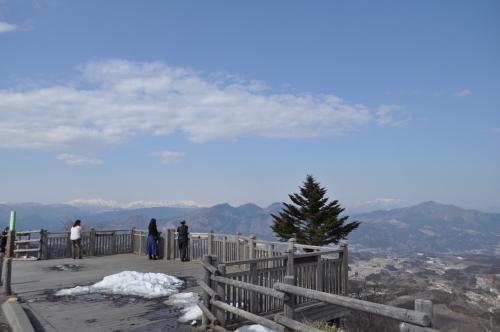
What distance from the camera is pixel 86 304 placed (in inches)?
363

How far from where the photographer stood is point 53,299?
9.76m

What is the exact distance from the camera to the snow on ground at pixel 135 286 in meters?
10.3

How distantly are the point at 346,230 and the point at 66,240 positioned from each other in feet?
93.9

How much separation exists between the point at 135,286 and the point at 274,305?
468cm

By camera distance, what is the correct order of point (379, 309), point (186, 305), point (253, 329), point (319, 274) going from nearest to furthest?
1. point (379, 309)
2. point (253, 329)
3. point (186, 305)
4. point (319, 274)

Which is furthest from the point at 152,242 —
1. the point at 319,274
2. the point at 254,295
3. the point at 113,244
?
the point at 254,295

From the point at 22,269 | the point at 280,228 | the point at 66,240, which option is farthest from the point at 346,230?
the point at 22,269

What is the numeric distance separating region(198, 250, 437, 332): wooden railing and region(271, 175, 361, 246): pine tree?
1184 inches

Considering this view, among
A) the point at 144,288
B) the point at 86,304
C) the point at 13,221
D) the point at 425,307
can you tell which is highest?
the point at 13,221

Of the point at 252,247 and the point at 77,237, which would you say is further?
the point at 77,237

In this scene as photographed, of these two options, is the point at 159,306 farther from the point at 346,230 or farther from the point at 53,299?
the point at 346,230

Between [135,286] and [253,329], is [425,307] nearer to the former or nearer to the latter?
[253,329]

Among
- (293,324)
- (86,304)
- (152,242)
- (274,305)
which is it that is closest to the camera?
(293,324)

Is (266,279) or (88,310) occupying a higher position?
(266,279)
